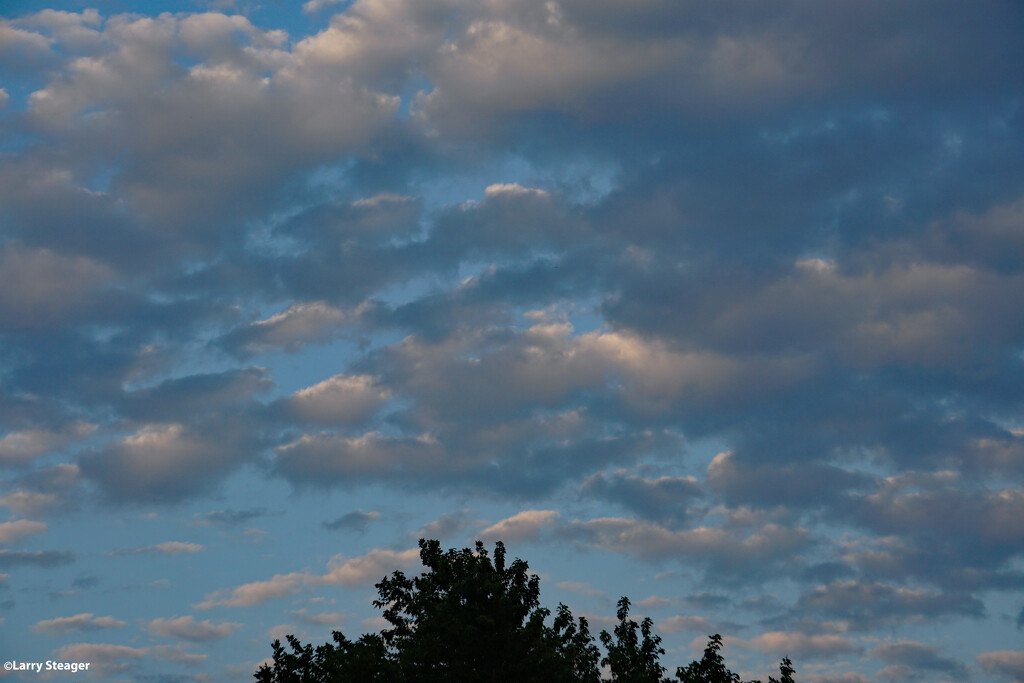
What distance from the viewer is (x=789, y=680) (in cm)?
4547

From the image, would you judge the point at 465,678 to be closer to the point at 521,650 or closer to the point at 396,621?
the point at 521,650

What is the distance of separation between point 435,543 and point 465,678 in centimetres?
863

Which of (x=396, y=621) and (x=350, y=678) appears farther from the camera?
(x=396, y=621)

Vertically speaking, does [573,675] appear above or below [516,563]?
below

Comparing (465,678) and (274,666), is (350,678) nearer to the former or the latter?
(465,678)

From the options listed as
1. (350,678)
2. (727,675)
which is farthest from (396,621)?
(727,675)

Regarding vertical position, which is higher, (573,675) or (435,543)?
(435,543)

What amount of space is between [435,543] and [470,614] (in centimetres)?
754

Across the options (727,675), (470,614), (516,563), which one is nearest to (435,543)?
(516,563)

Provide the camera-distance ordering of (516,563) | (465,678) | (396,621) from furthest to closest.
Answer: (396,621) → (516,563) → (465,678)

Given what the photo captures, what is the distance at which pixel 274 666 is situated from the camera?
45.9 meters

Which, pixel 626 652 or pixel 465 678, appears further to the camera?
pixel 626 652

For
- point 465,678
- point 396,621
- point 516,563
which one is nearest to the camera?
point 465,678

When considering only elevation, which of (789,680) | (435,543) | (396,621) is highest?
(435,543)
